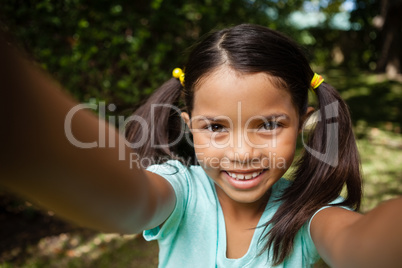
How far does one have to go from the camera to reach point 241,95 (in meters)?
1.47

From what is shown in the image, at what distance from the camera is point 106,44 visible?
148 inches

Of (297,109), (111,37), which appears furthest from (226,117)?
(111,37)

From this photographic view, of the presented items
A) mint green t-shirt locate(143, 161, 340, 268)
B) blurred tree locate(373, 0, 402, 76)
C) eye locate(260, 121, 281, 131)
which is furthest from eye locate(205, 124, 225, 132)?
blurred tree locate(373, 0, 402, 76)

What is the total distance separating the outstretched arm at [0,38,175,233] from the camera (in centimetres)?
53

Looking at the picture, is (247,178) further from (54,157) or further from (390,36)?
(390,36)

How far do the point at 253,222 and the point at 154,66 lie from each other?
251 centimetres

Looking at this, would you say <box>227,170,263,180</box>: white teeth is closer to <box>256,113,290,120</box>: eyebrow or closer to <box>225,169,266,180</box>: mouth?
<box>225,169,266,180</box>: mouth

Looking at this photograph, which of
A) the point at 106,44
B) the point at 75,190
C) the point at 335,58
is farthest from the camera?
the point at 335,58

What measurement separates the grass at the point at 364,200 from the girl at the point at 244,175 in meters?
1.79

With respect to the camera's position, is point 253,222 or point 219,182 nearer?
point 219,182

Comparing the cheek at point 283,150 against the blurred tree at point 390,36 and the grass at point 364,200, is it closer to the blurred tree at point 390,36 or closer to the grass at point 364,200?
the grass at point 364,200

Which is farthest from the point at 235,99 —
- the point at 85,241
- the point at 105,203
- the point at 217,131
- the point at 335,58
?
the point at 335,58

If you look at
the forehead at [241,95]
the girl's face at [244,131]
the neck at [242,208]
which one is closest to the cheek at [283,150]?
the girl's face at [244,131]

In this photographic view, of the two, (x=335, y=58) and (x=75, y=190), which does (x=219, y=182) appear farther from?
(x=335, y=58)
